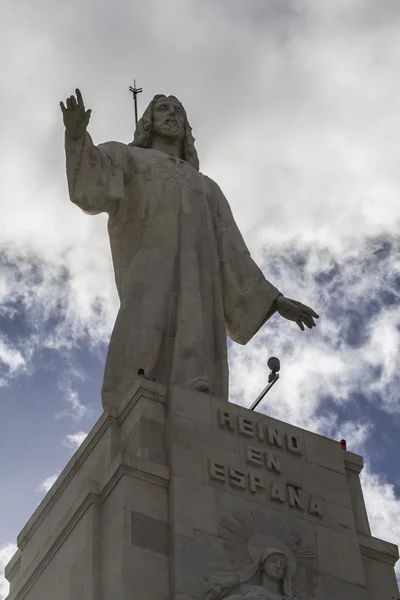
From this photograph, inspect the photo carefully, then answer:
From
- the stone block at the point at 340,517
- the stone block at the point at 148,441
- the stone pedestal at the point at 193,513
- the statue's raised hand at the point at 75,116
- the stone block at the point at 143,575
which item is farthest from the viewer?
the statue's raised hand at the point at 75,116

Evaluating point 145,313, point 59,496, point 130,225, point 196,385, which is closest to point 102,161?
point 130,225

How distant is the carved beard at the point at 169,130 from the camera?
2089 centimetres

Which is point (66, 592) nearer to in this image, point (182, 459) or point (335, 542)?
point (182, 459)

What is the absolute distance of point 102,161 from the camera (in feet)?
61.6

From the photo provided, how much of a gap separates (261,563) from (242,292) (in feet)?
17.9

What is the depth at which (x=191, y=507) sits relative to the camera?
15164 millimetres

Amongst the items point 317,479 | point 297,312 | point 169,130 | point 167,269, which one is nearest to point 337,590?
point 317,479

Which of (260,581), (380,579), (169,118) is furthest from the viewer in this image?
(169,118)

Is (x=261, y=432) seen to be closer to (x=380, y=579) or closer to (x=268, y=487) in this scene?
(x=268, y=487)

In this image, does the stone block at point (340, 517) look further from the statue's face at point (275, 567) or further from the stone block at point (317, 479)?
the statue's face at point (275, 567)

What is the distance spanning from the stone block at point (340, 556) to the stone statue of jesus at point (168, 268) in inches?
106

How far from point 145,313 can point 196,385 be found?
1.48 m

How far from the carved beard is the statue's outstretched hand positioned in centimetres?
363

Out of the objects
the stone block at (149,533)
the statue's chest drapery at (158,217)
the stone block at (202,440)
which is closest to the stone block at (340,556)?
the stone block at (202,440)
